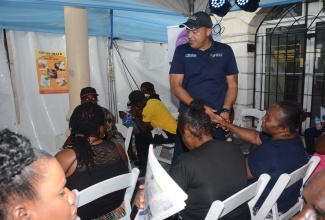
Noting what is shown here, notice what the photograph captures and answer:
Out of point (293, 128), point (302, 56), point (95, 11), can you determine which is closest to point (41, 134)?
point (95, 11)

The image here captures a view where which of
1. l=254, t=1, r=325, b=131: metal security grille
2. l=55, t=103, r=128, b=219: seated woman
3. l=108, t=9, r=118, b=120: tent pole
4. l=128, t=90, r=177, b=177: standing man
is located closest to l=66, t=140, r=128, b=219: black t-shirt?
l=55, t=103, r=128, b=219: seated woman

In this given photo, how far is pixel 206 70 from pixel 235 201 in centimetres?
140

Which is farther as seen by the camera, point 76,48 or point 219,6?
point 76,48

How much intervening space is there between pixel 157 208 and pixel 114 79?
5490 mm

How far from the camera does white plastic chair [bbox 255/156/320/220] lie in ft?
6.00

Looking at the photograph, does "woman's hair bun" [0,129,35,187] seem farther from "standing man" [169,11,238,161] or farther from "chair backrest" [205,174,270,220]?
"standing man" [169,11,238,161]

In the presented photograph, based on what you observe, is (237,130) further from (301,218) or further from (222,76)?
(301,218)

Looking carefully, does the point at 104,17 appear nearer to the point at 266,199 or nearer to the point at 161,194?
the point at 266,199

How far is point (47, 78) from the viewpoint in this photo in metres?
5.59

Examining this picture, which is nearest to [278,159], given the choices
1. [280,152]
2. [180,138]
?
[280,152]

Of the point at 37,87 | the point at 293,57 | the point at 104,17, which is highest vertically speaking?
the point at 104,17

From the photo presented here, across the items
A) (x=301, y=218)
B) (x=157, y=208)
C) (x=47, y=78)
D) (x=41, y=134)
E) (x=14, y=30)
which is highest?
(x=14, y=30)

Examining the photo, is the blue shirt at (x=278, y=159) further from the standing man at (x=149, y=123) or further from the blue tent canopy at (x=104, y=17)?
the standing man at (x=149, y=123)

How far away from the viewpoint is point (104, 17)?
5.38m
